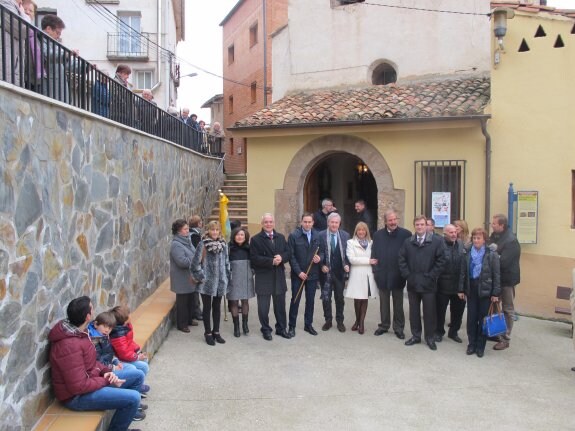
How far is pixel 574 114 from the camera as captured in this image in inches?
355

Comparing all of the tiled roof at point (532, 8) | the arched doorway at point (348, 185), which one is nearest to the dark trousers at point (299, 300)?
the tiled roof at point (532, 8)

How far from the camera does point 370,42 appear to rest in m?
12.6

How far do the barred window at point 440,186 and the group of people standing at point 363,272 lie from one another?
2345 mm

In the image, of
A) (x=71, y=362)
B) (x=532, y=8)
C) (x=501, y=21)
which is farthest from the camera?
(x=501, y=21)

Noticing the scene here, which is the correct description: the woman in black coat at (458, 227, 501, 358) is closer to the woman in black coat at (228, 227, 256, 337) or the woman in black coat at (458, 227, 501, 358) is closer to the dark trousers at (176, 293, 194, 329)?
the woman in black coat at (228, 227, 256, 337)

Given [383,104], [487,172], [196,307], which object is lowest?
[196,307]

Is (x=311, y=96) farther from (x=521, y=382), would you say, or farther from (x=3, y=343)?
(x=3, y=343)

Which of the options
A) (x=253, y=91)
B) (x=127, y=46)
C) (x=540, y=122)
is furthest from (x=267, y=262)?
(x=127, y=46)

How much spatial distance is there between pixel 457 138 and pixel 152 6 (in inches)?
776

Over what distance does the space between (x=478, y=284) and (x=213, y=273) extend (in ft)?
10.7

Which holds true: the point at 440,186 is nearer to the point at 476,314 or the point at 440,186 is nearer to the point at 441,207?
the point at 441,207

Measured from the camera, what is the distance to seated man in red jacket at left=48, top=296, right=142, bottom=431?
414 cm

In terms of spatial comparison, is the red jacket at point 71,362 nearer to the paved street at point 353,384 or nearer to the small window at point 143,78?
the paved street at point 353,384

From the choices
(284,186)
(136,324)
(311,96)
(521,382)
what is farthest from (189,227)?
(311,96)
